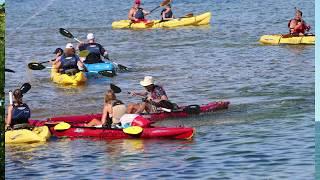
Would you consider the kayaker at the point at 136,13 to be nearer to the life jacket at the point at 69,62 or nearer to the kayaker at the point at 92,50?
the kayaker at the point at 92,50

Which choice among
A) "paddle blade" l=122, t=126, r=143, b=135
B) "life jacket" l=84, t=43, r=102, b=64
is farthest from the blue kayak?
"paddle blade" l=122, t=126, r=143, b=135

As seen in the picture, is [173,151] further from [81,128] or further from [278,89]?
[278,89]

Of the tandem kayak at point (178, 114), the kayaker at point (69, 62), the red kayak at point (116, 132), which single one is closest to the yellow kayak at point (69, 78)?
the kayaker at point (69, 62)

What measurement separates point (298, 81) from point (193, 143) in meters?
1.59

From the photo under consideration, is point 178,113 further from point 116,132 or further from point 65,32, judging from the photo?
point 65,32

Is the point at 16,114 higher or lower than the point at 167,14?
lower

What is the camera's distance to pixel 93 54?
45.4 ft

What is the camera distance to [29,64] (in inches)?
520

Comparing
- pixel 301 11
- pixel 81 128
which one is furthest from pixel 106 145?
pixel 301 11

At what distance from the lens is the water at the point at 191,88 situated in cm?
1063

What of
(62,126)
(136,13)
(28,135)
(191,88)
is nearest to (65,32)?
(191,88)

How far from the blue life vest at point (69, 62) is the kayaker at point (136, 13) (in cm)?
243

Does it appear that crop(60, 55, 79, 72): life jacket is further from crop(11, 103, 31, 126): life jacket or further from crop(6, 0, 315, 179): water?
crop(11, 103, 31, 126): life jacket

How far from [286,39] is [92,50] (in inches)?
95.1
